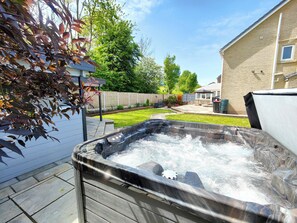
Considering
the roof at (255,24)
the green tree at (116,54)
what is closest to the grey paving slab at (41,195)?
the roof at (255,24)

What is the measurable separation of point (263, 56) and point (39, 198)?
38.5 feet

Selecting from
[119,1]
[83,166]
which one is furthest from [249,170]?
[119,1]

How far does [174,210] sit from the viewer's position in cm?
103

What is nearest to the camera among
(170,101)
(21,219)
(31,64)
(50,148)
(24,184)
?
(31,64)

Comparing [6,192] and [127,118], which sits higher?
[127,118]

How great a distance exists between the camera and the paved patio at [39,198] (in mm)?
1783

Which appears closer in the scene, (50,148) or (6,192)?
(6,192)

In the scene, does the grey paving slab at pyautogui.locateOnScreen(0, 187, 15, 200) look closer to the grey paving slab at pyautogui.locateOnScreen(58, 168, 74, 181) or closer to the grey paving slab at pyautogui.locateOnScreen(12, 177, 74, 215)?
the grey paving slab at pyautogui.locateOnScreen(12, 177, 74, 215)

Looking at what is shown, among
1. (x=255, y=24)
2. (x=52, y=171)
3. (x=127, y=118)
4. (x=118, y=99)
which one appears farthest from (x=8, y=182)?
(x=255, y=24)

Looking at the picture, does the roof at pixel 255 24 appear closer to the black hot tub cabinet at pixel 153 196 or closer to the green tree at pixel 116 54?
the black hot tub cabinet at pixel 153 196

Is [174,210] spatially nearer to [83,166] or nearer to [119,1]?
[83,166]

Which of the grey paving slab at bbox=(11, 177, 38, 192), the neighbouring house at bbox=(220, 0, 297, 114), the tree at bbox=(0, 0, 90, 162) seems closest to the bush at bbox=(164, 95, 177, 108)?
the neighbouring house at bbox=(220, 0, 297, 114)

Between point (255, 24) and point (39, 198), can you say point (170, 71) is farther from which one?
point (39, 198)

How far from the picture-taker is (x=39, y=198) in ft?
6.79
